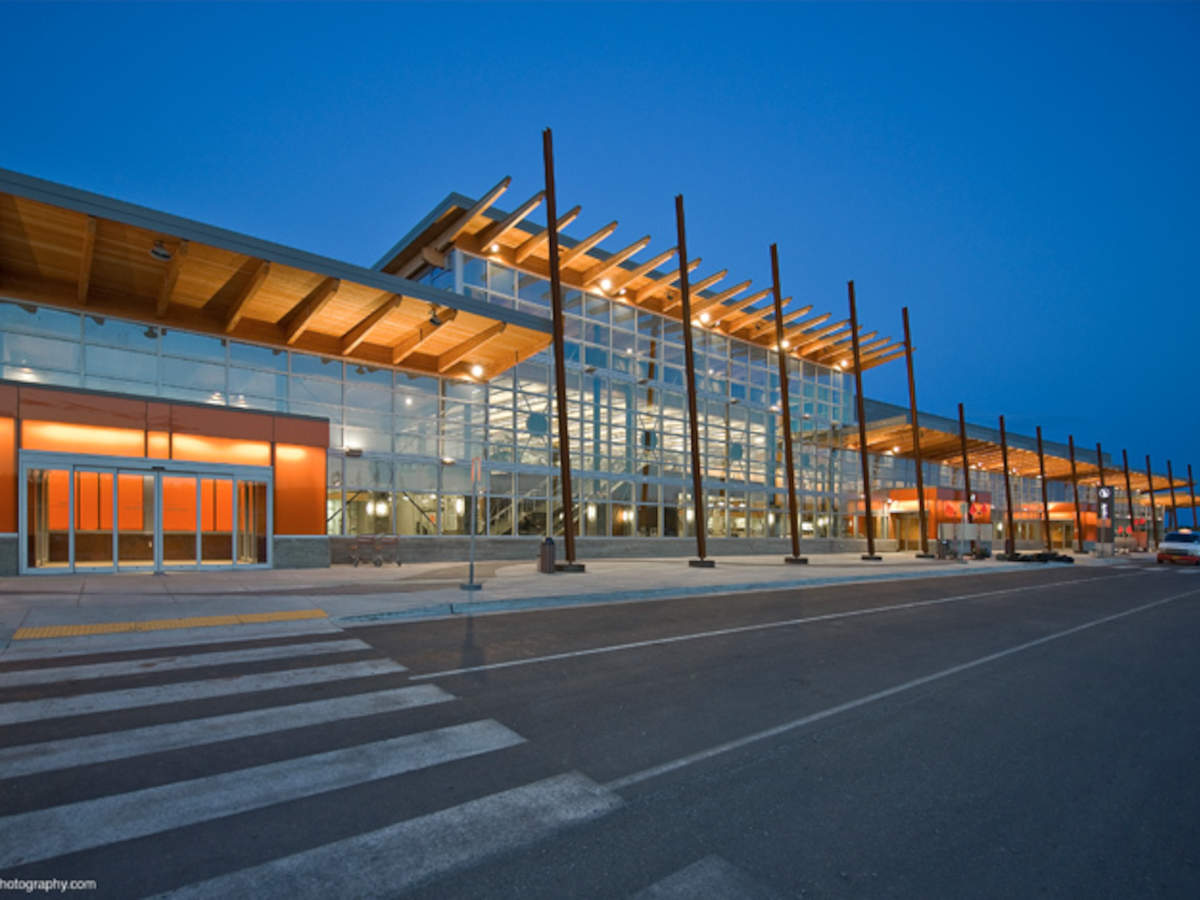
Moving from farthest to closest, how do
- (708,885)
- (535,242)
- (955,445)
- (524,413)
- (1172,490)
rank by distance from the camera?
(1172,490)
(955,445)
(524,413)
(535,242)
(708,885)

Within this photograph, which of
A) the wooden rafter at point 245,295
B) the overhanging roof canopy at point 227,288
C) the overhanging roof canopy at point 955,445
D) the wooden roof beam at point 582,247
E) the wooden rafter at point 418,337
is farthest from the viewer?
the overhanging roof canopy at point 955,445

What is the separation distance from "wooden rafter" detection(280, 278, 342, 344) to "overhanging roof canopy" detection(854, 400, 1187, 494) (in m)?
32.3

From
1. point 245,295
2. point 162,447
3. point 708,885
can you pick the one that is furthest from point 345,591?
point 708,885

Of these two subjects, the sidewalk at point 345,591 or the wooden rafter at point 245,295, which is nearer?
the sidewalk at point 345,591

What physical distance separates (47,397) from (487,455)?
13.4 metres

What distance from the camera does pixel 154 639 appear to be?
8.53 meters

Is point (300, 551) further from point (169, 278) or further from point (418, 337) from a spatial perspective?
point (169, 278)

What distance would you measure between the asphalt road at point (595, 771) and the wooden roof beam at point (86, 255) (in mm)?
10501

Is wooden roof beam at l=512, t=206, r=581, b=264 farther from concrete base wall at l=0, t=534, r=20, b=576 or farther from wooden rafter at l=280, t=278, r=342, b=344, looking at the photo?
concrete base wall at l=0, t=534, r=20, b=576

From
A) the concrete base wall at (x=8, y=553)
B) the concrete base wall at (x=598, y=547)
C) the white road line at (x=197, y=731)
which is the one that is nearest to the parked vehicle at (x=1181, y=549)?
the concrete base wall at (x=598, y=547)

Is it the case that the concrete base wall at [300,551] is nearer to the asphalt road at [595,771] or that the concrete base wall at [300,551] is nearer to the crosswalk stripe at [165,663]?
the asphalt road at [595,771]

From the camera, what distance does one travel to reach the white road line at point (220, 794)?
3521 millimetres

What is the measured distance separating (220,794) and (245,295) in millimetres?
16775

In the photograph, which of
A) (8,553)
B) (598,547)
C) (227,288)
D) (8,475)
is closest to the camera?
(8,553)
